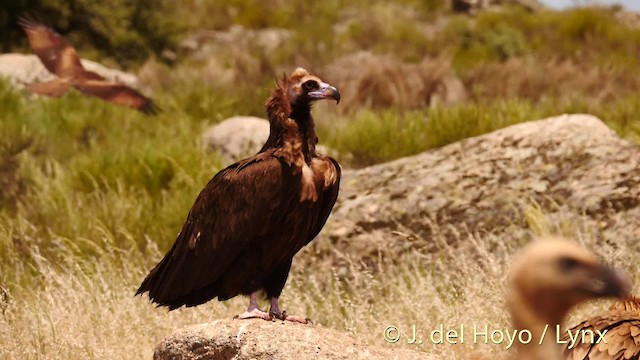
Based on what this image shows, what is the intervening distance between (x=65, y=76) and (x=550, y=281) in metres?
6.50

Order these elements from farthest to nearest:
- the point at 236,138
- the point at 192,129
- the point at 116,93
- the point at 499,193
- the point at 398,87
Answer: the point at 398,87 → the point at 192,129 → the point at 236,138 → the point at 116,93 → the point at 499,193

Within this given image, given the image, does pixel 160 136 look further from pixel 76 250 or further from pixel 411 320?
pixel 411 320

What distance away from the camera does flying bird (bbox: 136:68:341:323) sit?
4.64 meters

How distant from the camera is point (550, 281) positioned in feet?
8.14

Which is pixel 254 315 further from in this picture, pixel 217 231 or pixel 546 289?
pixel 546 289

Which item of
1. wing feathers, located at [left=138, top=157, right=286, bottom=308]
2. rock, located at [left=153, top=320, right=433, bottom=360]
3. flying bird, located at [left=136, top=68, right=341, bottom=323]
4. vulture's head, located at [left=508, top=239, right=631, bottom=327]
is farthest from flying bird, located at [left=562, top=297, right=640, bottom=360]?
vulture's head, located at [left=508, top=239, right=631, bottom=327]

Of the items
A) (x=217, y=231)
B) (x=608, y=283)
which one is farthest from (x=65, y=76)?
(x=608, y=283)

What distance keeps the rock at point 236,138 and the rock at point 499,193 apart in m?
2.50

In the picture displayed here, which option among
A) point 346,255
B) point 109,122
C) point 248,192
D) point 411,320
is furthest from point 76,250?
point 109,122

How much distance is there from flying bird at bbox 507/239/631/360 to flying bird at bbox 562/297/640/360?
5.07 ft

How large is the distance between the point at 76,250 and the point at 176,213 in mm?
821

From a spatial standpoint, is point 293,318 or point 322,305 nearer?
point 293,318

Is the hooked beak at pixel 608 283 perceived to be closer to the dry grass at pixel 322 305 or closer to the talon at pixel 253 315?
the talon at pixel 253 315

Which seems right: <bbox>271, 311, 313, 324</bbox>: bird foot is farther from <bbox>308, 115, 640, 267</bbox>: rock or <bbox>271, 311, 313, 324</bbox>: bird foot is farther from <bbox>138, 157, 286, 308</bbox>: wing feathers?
<bbox>308, 115, 640, 267</bbox>: rock
